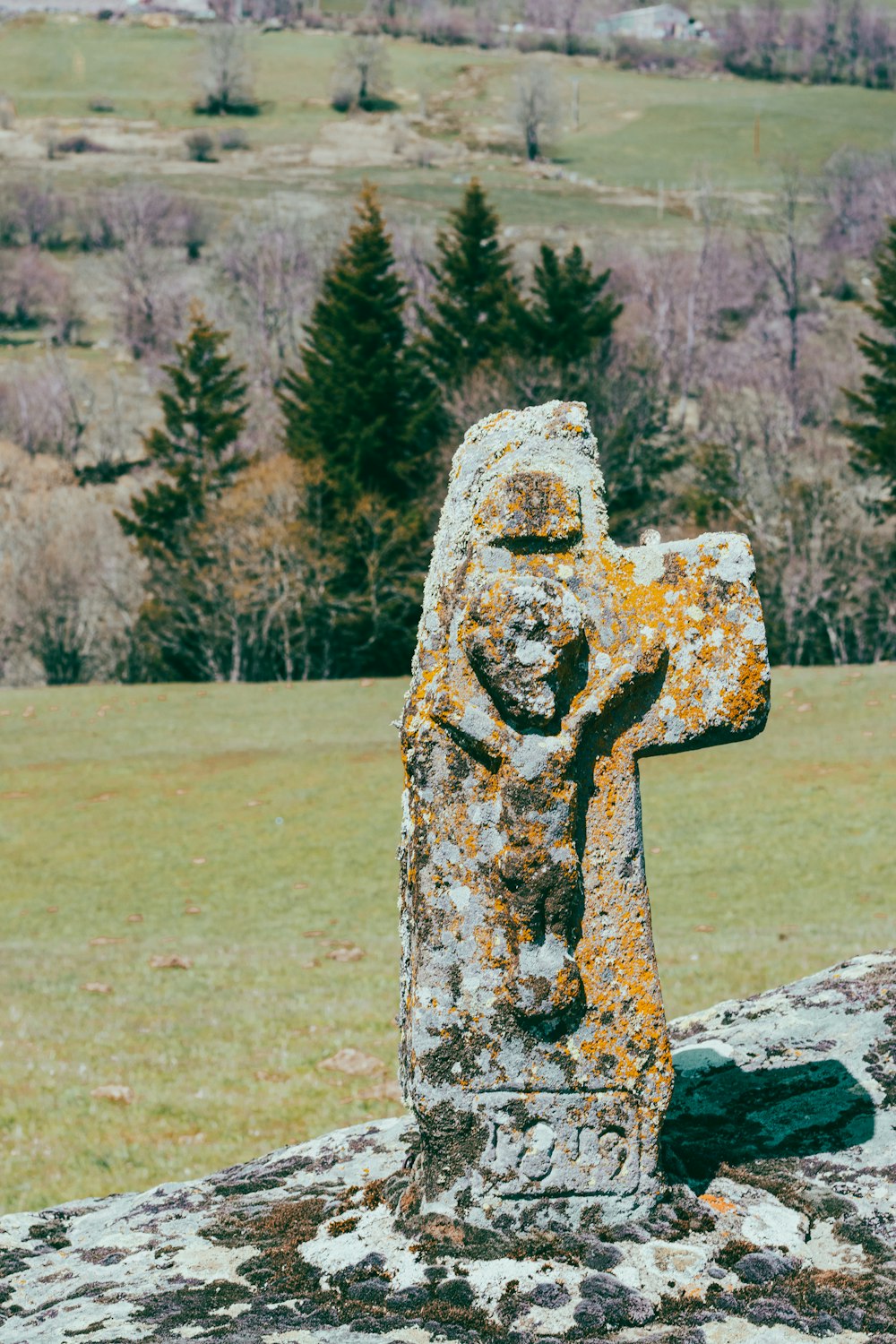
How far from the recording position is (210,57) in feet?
612

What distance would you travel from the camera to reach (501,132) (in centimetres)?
17788

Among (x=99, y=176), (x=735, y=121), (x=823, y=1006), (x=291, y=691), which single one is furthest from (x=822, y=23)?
(x=823, y=1006)

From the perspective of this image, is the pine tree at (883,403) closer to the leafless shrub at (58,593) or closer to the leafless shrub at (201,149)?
the leafless shrub at (58,593)

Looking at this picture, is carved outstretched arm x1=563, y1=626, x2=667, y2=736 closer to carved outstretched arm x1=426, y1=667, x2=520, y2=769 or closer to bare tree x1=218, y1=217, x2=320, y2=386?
carved outstretched arm x1=426, y1=667, x2=520, y2=769

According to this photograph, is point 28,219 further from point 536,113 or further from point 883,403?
point 883,403

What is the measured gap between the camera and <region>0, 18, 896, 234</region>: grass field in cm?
14738

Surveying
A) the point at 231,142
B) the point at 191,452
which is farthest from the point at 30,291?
the point at 191,452

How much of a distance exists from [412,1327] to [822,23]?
199924mm

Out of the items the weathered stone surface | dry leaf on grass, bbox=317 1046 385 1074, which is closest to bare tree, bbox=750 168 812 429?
dry leaf on grass, bbox=317 1046 385 1074

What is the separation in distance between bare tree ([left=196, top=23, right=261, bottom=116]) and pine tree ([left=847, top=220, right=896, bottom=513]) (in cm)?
13980

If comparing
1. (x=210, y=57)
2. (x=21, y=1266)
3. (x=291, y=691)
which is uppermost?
(x=210, y=57)

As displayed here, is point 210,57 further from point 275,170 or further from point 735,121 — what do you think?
point 735,121

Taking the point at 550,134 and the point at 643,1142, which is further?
the point at 550,134

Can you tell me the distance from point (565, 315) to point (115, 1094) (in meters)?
53.6
